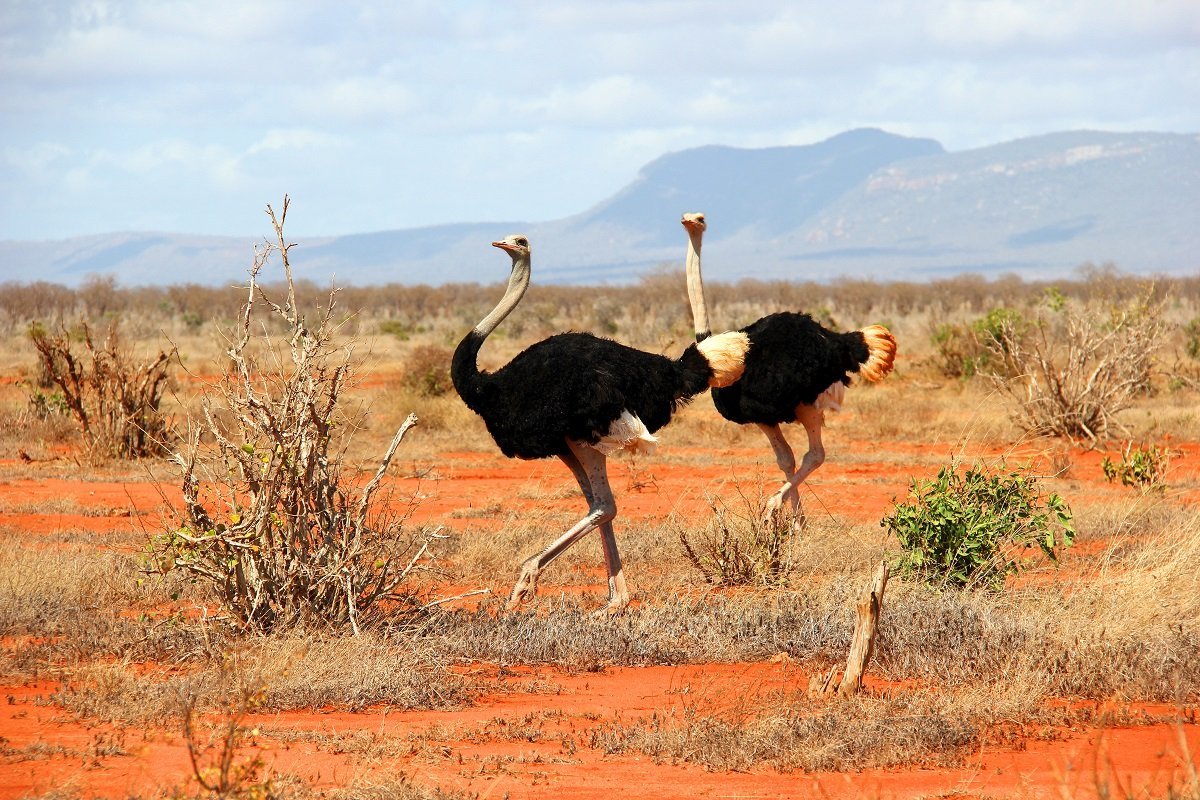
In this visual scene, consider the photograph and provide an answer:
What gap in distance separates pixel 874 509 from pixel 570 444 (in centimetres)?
449

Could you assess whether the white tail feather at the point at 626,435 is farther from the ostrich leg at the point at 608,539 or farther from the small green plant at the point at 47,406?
the small green plant at the point at 47,406

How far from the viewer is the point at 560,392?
7422 millimetres

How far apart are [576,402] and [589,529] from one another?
2.28 ft

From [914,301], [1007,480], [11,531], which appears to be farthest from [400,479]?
[914,301]

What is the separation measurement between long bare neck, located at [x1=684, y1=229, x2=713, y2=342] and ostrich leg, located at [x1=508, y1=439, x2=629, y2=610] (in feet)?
6.24

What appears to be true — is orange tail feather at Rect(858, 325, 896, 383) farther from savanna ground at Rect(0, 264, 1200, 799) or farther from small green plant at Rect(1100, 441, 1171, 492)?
small green plant at Rect(1100, 441, 1171, 492)

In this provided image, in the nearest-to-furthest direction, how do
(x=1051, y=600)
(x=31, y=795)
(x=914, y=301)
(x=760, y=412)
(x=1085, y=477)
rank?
(x=31, y=795) < (x=1051, y=600) < (x=760, y=412) < (x=1085, y=477) < (x=914, y=301)

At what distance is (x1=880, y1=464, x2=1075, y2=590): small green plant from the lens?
7781 millimetres

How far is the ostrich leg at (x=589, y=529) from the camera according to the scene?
7.61m

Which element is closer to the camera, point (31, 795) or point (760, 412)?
point (31, 795)

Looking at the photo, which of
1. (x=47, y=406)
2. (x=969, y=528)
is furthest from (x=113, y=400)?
(x=969, y=528)

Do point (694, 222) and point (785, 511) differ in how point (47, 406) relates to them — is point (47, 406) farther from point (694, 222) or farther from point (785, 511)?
point (785, 511)

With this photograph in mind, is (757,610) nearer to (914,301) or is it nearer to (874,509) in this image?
(874,509)

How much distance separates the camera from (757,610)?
7.43m
